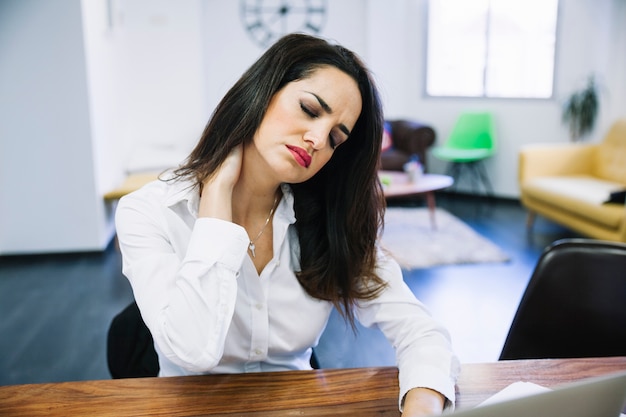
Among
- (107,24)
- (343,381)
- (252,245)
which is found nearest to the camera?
(343,381)

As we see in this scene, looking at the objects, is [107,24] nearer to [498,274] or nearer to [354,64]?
[498,274]

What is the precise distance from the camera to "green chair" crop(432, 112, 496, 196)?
578 cm

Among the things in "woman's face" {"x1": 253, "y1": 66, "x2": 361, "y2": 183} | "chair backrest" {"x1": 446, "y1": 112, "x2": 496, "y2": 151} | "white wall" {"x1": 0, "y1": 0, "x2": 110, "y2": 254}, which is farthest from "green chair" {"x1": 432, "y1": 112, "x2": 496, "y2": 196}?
"woman's face" {"x1": 253, "y1": 66, "x2": 361, "y2": 183}

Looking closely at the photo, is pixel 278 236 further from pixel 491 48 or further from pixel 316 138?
pixel 491 48

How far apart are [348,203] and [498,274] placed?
9.35ft

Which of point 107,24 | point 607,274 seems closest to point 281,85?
point 607,274

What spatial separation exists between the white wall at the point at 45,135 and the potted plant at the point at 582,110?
4073mm

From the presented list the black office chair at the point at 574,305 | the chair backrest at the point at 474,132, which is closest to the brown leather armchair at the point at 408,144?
the chair backrest at the point at 474,132

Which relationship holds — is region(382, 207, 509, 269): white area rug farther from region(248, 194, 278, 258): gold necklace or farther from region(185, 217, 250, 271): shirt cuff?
region(185, 217, 250, 271): shirt cuff

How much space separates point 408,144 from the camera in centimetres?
598

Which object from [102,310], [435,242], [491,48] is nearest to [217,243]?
[102,310]

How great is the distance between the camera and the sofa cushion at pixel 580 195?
12.9ft

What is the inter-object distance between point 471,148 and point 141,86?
326 cm

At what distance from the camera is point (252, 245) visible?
1.27 metres
